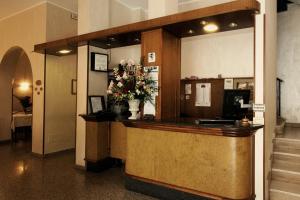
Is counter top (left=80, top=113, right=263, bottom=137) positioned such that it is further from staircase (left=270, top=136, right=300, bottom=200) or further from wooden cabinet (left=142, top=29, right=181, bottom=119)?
staircase (left=270, top=136, right=300, bottom=200)

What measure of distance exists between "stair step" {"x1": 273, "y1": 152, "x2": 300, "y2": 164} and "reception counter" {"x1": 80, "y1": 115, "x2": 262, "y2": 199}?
164 cm

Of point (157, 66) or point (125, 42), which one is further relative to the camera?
point (125, 42)

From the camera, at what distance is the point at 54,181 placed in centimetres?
420

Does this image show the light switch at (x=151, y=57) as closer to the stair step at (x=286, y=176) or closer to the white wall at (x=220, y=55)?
the stair step at (x=286, y=176)

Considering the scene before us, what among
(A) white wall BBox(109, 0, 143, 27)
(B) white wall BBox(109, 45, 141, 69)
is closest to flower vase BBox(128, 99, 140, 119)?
(B) white wall BBox(109, 45, 141, 69)

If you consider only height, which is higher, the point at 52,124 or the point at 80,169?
the point at 52,124

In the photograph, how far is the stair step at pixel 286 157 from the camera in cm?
419

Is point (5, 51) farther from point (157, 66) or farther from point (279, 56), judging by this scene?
point (279, 56)

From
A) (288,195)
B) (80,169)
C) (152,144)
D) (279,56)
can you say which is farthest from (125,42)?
(279,56)

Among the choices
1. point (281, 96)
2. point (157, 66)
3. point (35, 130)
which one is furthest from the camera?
point (281, 96)

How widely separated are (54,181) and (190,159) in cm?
252

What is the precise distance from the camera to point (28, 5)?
6.30 m

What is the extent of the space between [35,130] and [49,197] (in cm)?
314

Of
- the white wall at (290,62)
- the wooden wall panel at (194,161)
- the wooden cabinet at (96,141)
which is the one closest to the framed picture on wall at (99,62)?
the wooden cabinet at (96,141)
